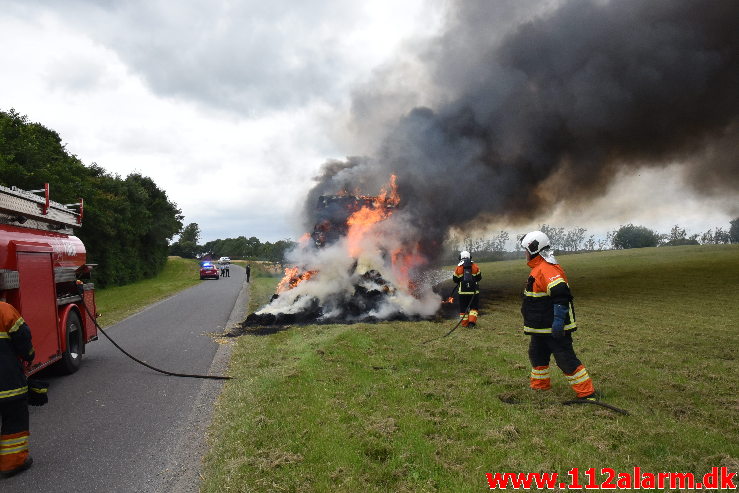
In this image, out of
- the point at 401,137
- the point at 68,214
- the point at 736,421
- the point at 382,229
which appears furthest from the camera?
the point at 401,137

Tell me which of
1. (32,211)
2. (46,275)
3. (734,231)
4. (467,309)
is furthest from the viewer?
(734,231)

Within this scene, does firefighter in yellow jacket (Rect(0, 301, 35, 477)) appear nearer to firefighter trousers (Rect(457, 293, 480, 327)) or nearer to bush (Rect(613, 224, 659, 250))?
firefighter trousers (Rect(457, 293, 480, 327))

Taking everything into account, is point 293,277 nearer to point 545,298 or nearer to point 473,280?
point 473,280

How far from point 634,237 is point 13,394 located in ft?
347

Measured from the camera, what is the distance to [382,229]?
572 inches

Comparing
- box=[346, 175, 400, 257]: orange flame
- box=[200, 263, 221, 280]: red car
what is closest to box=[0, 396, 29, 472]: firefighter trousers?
box=[346, 175, 400, 257]: orange flame

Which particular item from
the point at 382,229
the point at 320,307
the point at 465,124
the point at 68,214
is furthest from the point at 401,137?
the point at 68,214

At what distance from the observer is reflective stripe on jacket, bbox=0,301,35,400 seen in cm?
396

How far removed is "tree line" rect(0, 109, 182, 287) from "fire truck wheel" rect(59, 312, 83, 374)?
14.9 metres

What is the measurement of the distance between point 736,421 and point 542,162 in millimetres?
14672

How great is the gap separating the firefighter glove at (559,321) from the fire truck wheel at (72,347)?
7.22 meters

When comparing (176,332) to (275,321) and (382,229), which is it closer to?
(275,321)

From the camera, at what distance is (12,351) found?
4.12 m
